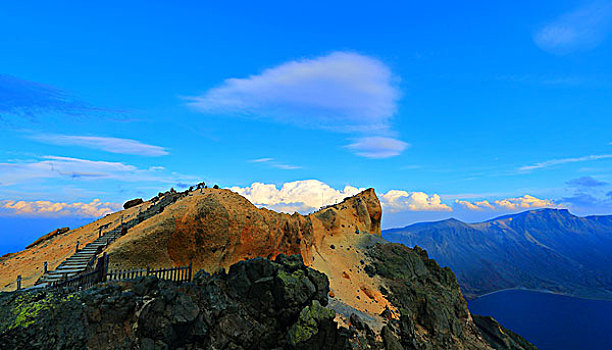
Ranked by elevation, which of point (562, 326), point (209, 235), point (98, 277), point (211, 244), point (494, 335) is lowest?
point (562, 326)

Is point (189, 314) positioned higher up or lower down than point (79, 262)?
lower down

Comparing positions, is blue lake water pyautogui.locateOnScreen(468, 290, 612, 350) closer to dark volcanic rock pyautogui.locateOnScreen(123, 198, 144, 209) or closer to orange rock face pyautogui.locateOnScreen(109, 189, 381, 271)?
orange rock face pyautogui.locateOnScreen(109, 189, 381, 271)

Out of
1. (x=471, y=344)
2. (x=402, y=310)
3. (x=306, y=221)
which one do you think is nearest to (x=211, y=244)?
(x=306, y=221)

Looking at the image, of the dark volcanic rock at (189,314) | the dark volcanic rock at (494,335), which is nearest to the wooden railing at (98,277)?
the dark volcanic rock at (189,314)

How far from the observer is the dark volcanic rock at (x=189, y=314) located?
14.8 metres

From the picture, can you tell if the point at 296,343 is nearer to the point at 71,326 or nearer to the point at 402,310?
the point at 71,326

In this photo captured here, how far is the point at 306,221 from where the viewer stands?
1729 inches

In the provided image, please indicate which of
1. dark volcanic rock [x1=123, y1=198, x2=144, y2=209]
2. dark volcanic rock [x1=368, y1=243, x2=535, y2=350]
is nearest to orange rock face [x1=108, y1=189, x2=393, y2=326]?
dark volcanic rock [x1=368, y1=243, x2=535, y2=350]

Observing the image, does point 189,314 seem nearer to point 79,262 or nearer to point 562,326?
point 79,262

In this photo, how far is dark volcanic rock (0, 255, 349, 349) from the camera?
14.8 metres

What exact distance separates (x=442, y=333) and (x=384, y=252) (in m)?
16.0

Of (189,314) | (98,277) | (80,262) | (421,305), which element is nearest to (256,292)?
(189,314)

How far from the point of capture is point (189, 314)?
762 inches

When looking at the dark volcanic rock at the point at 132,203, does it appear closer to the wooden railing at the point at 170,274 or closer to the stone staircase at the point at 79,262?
the stone staircase at the point at 79,262
